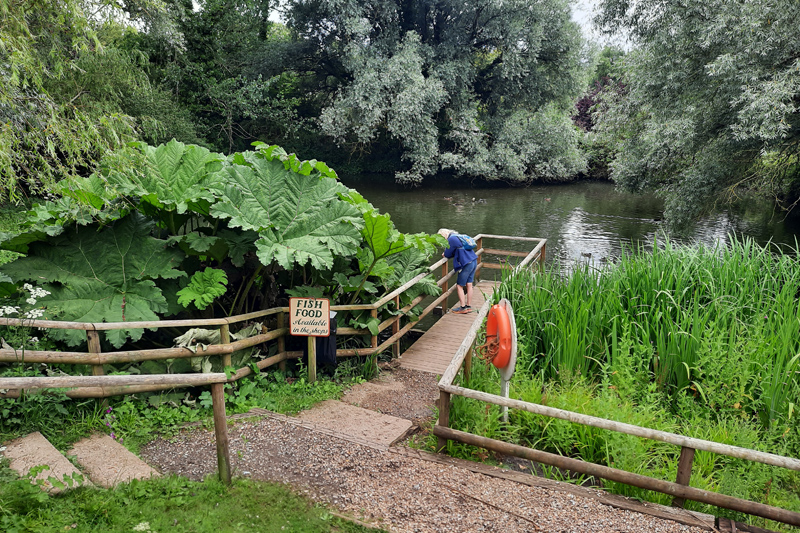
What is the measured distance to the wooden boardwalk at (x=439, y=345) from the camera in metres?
6.95

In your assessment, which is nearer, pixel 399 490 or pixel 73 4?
pixel 399 490

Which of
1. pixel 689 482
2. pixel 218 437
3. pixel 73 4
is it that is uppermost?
pixel 73 4

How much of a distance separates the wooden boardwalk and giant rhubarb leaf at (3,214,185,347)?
325cm

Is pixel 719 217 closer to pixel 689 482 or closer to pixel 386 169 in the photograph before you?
pixel 386 169

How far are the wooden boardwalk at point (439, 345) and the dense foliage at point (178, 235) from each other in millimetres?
1672

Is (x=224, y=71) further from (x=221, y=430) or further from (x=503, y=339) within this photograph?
(x=221, y=430)

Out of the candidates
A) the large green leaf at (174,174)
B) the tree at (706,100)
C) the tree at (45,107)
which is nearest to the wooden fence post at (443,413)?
the large green leaf at (174,174)

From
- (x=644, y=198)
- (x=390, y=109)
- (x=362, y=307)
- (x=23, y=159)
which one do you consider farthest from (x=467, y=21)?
(x=23, y=159)

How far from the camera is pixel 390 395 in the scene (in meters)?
5.73

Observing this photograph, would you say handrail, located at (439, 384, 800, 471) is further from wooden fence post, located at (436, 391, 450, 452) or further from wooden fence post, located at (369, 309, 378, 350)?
wooden fence post, located at (369, 309, 378, 350)

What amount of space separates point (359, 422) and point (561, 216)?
17.7m

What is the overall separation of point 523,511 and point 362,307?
3.29 m

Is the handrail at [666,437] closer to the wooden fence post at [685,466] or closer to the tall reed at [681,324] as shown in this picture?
the wooden fence post at [685,466]

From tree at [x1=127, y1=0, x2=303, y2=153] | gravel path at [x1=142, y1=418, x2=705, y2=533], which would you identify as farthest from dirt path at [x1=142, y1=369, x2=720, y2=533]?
tree at [x1=127, y1=0, x2=303, y2=153]
